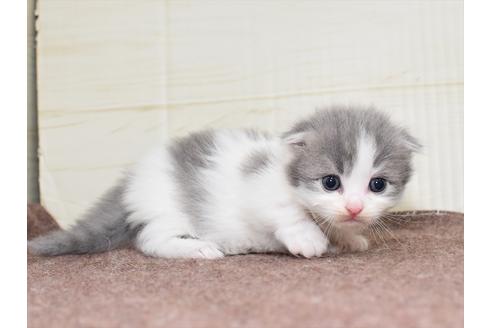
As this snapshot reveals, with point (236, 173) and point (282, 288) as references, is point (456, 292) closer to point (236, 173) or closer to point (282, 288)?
point (282, 288)

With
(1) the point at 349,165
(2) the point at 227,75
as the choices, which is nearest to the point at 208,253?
(1) the point at 349,165

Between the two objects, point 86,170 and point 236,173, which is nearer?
point 236,173

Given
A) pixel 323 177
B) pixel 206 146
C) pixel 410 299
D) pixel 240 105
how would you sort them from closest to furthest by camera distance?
pixel 410 299 → pixel 323 177 → pixel 206 146 → pixel 240 105

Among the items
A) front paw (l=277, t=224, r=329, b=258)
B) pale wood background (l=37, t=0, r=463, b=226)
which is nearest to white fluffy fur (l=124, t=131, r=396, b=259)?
front paw (l=277, t=224, r=329, b=258)

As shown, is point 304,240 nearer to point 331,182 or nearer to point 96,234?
point 331,182

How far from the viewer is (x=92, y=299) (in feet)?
4.16

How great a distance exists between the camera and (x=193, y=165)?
204cm

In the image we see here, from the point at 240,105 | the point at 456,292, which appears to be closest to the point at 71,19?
the point at 240,105

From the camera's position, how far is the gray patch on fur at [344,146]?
5.49 ft

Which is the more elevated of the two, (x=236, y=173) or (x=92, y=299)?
(x=236, y=173)

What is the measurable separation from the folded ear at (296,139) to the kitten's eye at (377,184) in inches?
10.0

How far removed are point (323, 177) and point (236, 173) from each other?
0.38 meters

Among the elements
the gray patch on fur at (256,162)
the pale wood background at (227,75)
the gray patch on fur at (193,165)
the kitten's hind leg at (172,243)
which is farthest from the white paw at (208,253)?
the pale wood background at (227,75)

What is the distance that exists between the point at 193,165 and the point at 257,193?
0.33 meters
